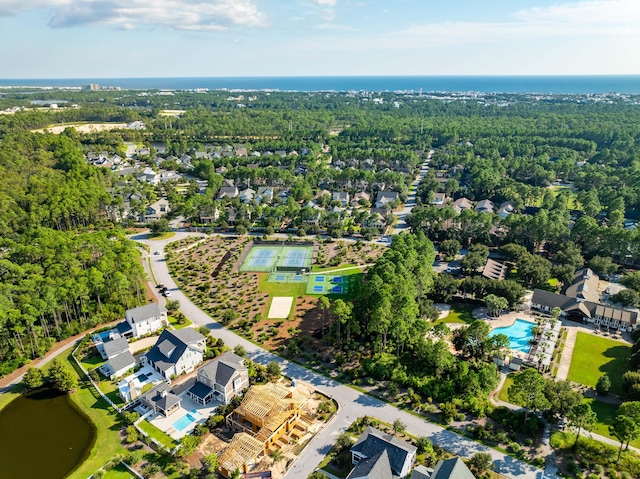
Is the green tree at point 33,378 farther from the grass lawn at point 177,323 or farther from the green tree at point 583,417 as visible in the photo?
the green tree at point 583,417

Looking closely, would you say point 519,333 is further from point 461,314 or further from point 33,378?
point 33,378

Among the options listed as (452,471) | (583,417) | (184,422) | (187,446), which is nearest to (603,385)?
(583,417)

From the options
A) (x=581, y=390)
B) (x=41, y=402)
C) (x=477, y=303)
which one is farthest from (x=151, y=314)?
(x=581, y=390)

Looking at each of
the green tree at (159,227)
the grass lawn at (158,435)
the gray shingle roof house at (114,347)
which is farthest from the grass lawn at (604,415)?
the green tree at (159,227)

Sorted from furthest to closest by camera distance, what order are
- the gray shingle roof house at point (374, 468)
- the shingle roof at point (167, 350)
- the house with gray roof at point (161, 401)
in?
the shingle roof at point (167, 350)
the house with gray roof at point (161, 401)
the gray shingle roof house at point (374, 468)

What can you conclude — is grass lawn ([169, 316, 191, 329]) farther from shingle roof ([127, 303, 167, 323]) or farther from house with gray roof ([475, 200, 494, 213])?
house with gray roof ([475, 200, 494, 213])

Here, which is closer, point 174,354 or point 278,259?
point 174,354

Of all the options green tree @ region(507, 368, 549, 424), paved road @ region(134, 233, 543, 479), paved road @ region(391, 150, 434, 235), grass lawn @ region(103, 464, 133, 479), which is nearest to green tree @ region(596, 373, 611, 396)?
green tree @ region(507, 368, 549, 424)
